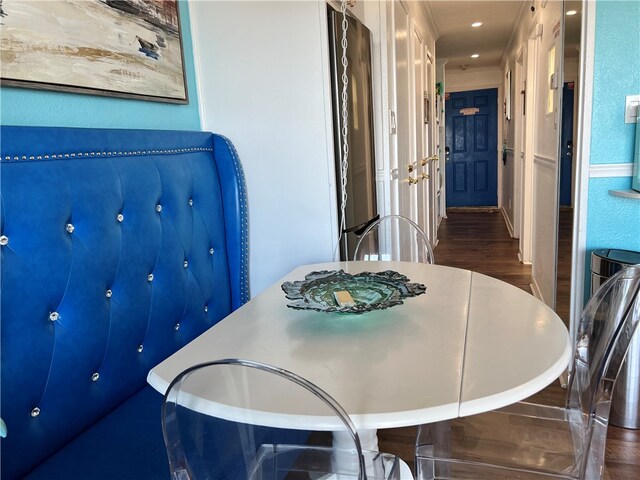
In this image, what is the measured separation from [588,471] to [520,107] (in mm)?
4743

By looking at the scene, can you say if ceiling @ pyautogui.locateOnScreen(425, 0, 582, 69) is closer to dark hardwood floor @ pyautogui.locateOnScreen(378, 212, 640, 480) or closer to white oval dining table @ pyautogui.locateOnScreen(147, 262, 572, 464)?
dark hardwood floor @ pyautogui.locateOnScreen(378, 212, 640, 480)

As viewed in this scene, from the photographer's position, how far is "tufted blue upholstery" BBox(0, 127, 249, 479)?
41.9 inches

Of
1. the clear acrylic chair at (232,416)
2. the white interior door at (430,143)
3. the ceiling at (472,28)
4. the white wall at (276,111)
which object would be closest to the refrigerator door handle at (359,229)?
the white wall at (276,111)

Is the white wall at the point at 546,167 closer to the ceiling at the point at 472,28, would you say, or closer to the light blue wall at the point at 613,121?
the light blue wall at the point at 613,121

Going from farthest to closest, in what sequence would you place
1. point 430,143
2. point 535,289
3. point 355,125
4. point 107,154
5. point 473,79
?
1. point 473,79
2. point 430,143
3. point 535,289
4. point 355,125
5. point 107,154

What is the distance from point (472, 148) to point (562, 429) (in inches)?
317

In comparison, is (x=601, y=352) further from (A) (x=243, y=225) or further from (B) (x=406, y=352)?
(A) (x=243, y=225)

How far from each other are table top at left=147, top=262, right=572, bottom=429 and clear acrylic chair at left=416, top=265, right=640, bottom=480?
5.7 inches

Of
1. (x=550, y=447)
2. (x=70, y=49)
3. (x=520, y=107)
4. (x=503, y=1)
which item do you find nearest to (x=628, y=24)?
(x=550, y=447)

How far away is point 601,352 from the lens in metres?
1.10

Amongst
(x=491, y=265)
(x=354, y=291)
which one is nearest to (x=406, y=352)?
(x=354, y=291)

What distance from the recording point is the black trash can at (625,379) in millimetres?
1956

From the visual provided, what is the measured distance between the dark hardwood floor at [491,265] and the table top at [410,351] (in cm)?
90

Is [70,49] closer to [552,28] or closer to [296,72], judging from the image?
[296,72]
